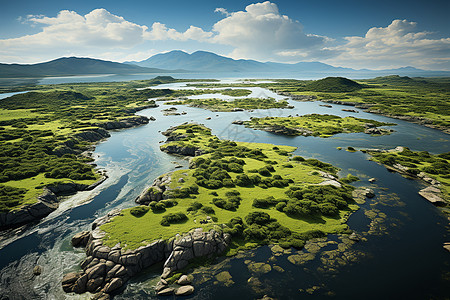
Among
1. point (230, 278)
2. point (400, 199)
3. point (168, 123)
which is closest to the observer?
point (230, 278)

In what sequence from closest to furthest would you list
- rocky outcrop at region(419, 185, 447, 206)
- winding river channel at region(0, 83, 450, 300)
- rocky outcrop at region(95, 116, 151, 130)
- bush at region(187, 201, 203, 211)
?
winding river channel at region(0, 83, 450, 300), bush at region(187, 201, 203, 211), rocky outcrop at region(419, 185, 447, 206), rocky outcrop at region(95, 116, 151, 130)

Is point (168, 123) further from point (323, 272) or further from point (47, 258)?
point (323, 272)

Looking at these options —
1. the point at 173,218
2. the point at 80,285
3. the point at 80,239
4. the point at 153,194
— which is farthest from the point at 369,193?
the point at 80,239

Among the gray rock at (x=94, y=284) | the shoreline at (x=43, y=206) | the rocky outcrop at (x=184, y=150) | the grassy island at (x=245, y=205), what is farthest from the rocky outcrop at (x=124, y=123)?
the gray rock at (x=94, y=284)

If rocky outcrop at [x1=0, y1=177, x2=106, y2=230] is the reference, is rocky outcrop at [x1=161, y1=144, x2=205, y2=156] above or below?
above

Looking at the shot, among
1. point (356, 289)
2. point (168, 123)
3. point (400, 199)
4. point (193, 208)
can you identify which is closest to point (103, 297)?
point (193, 208)

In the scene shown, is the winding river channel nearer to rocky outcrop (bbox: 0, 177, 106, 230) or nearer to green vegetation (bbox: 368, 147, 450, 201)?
rocky outcrop (bbox: 0, 177, 106, 230)

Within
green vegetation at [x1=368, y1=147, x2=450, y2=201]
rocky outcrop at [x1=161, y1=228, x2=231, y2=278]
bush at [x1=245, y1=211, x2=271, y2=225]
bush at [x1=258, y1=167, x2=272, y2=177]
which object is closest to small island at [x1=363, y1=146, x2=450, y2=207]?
green vegetation at [x1=368, y1=147, x2=450, y2=201]
